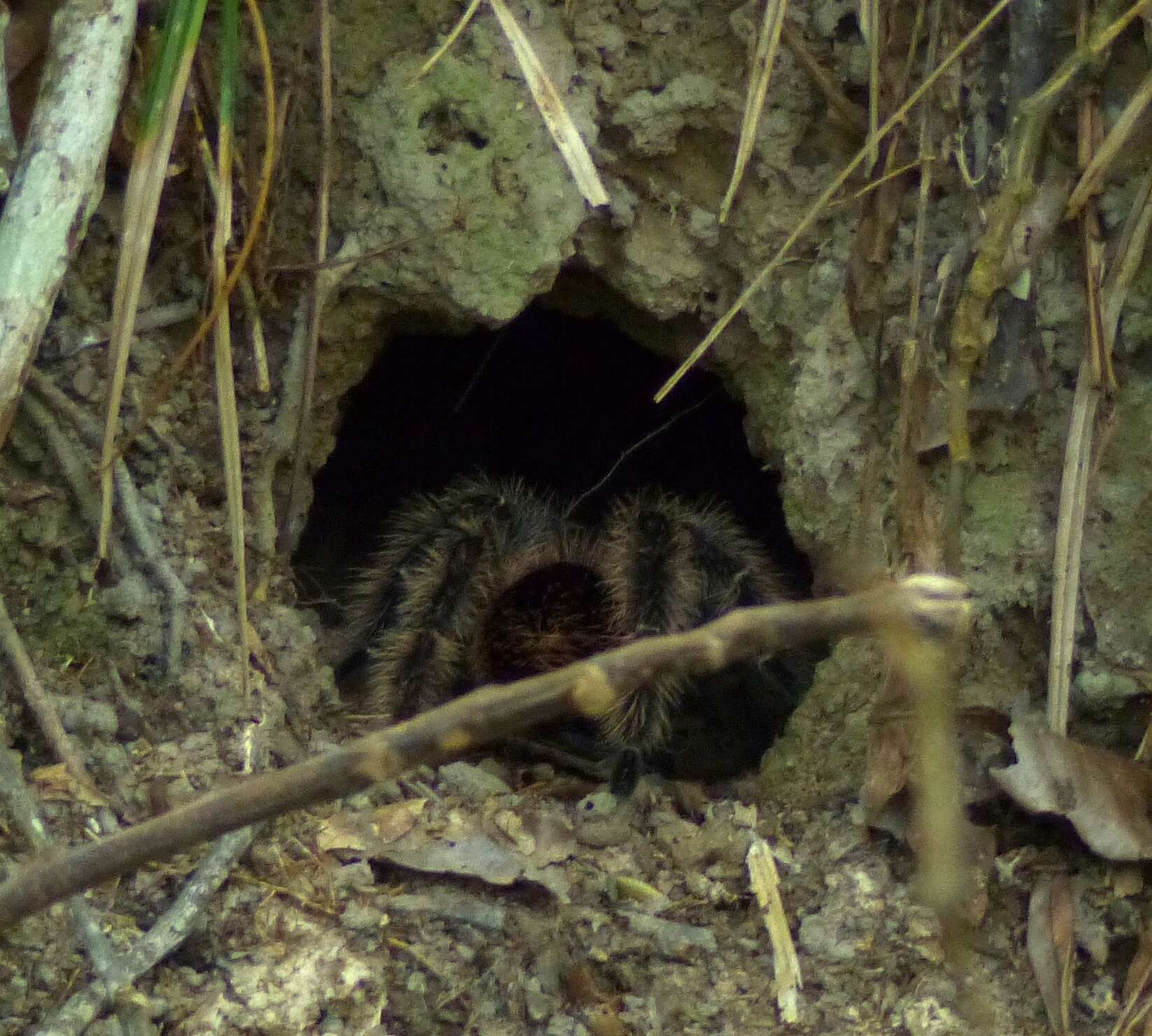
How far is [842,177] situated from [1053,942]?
1.44 metres

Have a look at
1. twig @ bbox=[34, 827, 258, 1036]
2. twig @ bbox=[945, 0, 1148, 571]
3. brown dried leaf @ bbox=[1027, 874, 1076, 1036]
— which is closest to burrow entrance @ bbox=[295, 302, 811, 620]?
twig @ bbox=[945, 0, 1148, 571]

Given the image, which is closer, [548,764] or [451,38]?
[451,38]

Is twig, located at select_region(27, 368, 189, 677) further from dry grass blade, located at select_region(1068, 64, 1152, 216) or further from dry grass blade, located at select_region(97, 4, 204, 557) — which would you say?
dry grass blade, located at select_region(1068, 64, 1152, 216)

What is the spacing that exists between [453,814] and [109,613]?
0.71 metres

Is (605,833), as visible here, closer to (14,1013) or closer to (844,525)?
(844,525)

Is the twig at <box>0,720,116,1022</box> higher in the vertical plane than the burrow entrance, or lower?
lower

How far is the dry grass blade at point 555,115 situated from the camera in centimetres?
275

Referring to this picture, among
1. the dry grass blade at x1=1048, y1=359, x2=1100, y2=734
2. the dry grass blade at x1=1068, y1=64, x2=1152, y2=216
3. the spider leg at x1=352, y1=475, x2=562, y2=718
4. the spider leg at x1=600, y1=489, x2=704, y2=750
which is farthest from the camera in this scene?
the spider leg at x1=352, y1=475, x2=562, y2=718

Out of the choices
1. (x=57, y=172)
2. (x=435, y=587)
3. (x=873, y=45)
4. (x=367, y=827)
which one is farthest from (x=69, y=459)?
(x=873, y=45)

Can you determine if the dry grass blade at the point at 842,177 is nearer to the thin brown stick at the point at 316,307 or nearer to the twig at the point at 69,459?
the thin brown stick at the point at 316,307

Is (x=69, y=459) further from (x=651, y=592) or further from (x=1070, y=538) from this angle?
(x=1070, y=538)

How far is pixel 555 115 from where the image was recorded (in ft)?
9.14

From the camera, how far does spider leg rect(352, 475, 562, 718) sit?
335 centimetres

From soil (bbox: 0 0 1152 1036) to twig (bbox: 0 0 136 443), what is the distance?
0.78 ft
